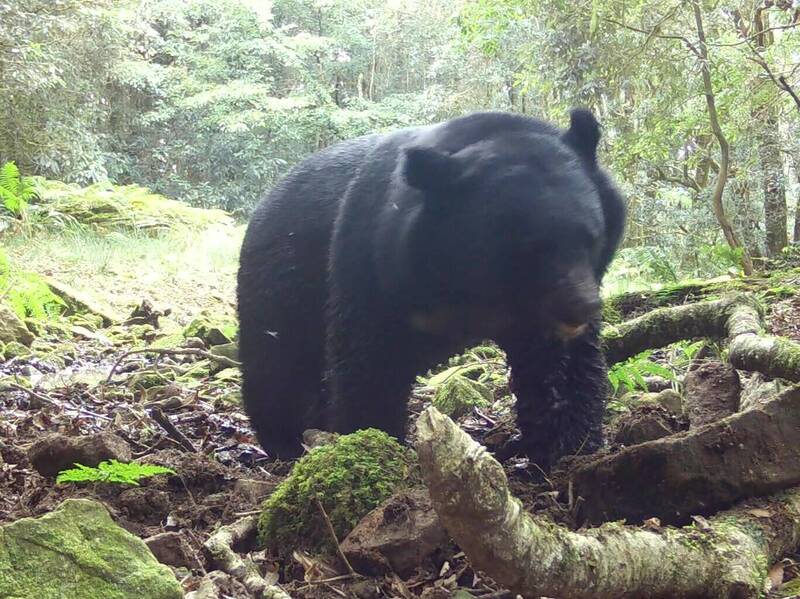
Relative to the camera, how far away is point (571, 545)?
1.67m

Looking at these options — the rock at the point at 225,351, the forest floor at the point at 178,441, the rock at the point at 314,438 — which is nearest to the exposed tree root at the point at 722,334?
the forest floor at the point at 178,441

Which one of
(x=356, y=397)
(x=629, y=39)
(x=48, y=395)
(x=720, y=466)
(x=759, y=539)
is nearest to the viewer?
(x=759, y=539)

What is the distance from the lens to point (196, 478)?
325 cm

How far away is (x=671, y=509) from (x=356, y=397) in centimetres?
158

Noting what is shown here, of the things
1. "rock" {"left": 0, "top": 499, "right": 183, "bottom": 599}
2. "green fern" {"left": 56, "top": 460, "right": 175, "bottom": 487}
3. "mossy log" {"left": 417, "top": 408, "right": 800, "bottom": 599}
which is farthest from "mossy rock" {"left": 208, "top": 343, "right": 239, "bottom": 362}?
"mossy log" {"left": 417, "top": 408, "right": 800, "bottom": 599}

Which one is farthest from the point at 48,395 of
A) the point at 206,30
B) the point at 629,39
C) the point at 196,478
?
the point at 206,30

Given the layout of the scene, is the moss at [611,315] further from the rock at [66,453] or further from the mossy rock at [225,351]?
the rock at [66,453]

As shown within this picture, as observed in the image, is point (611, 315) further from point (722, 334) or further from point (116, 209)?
point (116, 209)

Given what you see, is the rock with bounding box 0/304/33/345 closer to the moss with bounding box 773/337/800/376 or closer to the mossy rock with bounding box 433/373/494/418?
the mossy rock with bounding box 433/373/494/418

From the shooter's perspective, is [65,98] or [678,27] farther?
[65,98]

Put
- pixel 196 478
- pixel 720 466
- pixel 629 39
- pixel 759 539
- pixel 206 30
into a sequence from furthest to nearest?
1. pixel 206 30
2. pixel 629 39
3. pixel 196 478
4. pixel 720 466
5. pixel 759 539

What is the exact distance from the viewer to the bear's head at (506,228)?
10.5 feet

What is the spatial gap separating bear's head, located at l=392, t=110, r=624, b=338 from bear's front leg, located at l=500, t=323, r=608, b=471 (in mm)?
354

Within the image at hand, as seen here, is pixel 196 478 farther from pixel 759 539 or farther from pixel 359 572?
pixel 759 539
